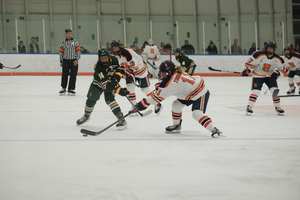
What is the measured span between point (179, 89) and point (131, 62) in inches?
68.0

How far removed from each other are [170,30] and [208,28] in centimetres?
133

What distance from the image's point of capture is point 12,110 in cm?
518

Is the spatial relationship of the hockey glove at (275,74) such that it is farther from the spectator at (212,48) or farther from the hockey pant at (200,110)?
the spectator at (212,48)

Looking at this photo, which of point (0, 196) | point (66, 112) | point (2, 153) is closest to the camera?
point (0, 196)

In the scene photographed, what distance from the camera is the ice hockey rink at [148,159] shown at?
6.66ft

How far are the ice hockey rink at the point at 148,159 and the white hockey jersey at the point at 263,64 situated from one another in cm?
61

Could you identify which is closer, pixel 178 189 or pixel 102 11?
pixel 178 189

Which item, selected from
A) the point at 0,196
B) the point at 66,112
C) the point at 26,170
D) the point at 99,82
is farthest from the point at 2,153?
the point at 66,112

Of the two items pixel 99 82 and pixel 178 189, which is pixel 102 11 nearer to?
pixel 99 82

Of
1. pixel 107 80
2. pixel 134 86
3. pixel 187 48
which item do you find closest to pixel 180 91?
pixel 107 80

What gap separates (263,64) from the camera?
195 inches

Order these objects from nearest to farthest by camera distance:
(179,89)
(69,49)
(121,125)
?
(179,89)
(121,125)
(69,49)

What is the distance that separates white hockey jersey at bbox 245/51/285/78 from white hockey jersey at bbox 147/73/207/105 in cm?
175

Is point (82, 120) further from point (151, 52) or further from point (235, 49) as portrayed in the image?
point (235, 49)
